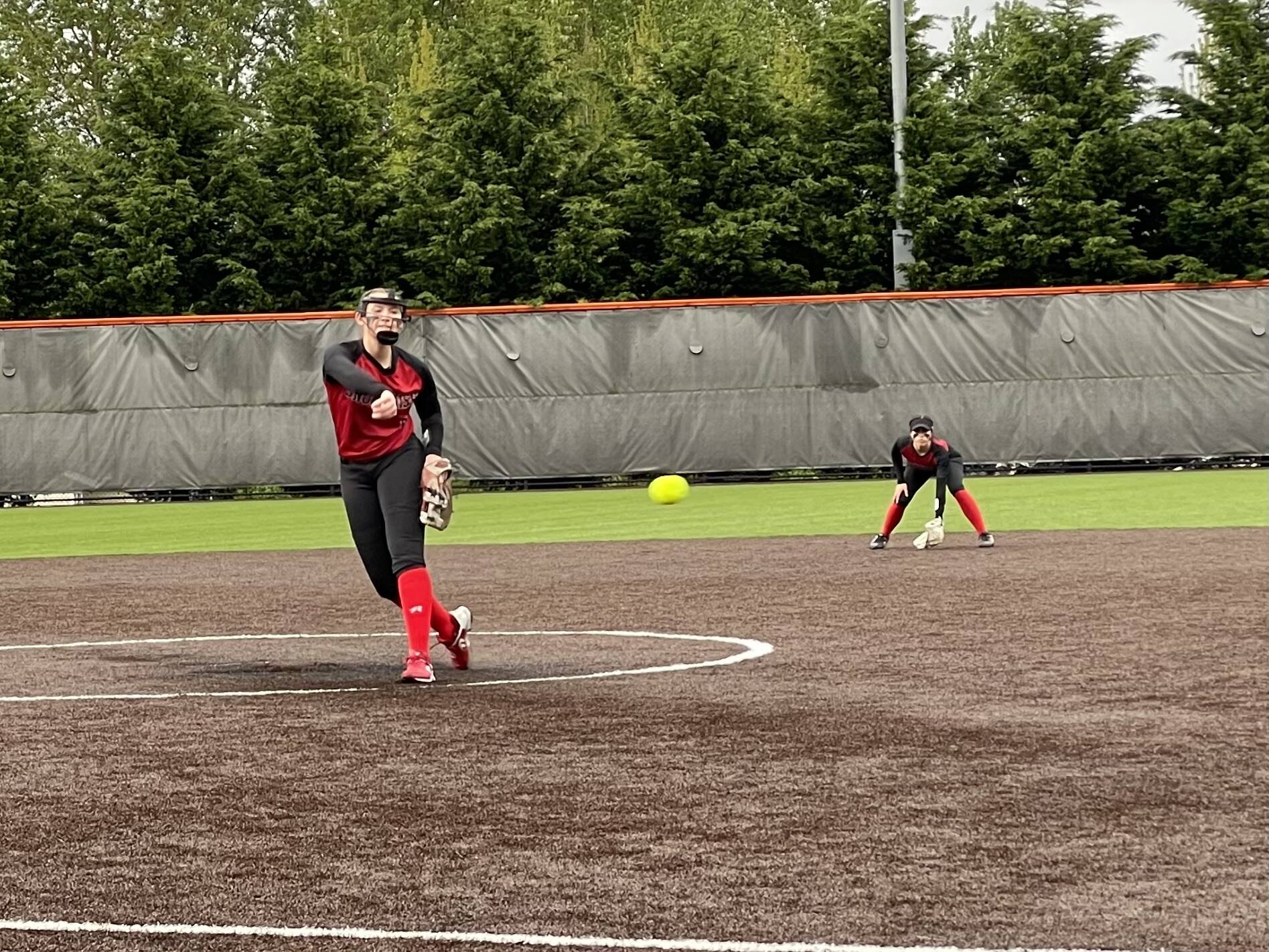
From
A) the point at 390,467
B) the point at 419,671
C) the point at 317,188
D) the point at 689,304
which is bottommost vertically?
the point at 419,671

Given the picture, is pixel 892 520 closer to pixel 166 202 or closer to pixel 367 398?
pixel 367 398

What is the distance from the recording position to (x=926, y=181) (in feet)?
118

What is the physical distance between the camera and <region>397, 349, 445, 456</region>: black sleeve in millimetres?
10297

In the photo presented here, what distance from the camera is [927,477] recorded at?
62.6 feet

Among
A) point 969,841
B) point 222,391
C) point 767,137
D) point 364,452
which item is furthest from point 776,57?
point 969,841

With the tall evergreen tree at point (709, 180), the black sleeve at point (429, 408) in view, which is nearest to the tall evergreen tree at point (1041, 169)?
the tall evergreen tree at point (709, 180)

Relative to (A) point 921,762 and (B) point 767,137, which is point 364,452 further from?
(B) point 767,137

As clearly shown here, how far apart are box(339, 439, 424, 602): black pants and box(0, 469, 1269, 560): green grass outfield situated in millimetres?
11513

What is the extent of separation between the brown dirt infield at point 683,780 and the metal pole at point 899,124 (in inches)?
891

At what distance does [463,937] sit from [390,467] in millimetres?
5309

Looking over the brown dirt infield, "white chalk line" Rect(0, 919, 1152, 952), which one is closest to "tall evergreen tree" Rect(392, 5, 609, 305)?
the brown dirt infield

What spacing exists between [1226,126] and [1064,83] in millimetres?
2928

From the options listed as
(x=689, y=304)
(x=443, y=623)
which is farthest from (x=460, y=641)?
(x=689, y=304)

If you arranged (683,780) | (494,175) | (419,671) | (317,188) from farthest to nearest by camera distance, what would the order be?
(317,188)
(494,175)
(419,671)
(683,780)
